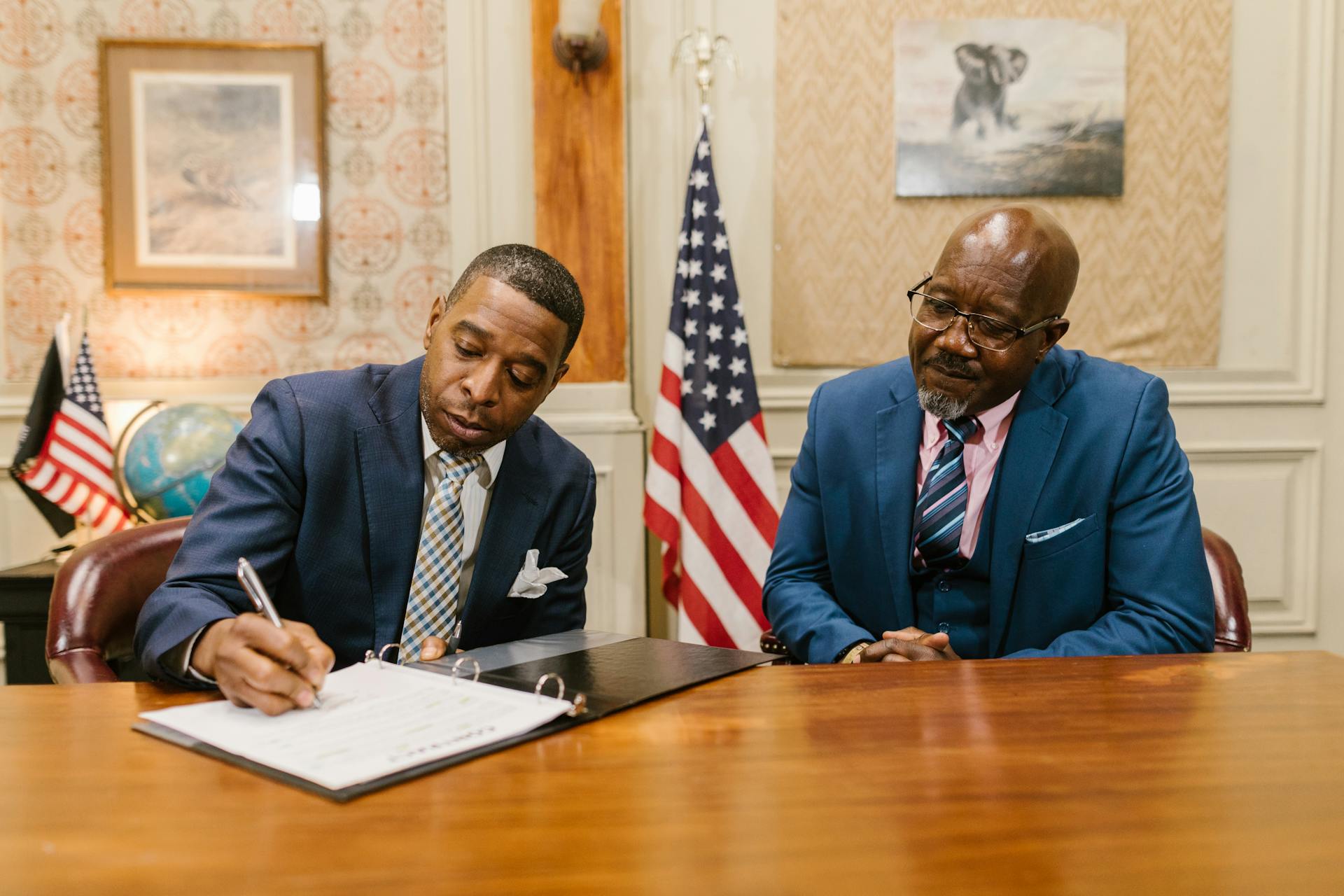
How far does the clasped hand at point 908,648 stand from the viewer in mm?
1682

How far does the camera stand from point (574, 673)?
1274 millimetres

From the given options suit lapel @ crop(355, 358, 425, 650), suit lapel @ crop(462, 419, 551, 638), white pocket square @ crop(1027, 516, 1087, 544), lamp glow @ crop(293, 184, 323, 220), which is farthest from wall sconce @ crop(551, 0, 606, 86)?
white pocket square @ crop(1027, 516, 1087, 544)

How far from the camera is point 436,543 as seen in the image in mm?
1757

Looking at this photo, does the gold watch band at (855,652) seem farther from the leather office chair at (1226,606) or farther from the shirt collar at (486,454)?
the shirt collar at (486,454)

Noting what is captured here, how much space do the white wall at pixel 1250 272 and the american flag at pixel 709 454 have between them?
10.8 inches

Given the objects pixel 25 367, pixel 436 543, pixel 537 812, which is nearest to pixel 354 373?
pixel 436 543

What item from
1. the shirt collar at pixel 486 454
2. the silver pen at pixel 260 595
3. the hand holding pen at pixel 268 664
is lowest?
the hand holding pen at pixel 268 664

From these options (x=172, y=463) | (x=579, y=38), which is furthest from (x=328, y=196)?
(x=172, y=463)

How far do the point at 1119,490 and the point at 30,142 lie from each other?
3.69 metres

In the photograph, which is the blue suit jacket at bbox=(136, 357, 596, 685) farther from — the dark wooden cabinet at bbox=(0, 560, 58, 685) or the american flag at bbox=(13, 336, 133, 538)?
the american flag at bbox=(13, 336, 133, 538)

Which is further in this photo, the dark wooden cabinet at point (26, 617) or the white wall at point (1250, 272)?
the white wall at point (1250, 272)

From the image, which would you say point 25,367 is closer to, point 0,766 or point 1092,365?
point 0,766

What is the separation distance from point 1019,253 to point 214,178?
9.52ft

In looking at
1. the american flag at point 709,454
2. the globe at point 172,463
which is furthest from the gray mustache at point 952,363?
the globe at point 172,463
